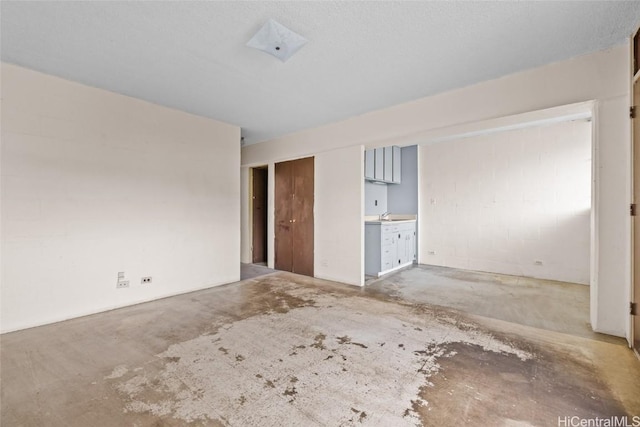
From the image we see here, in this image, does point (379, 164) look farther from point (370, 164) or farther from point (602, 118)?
point (602, 118)

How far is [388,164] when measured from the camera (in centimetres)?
570

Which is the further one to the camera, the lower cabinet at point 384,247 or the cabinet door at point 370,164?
the cabinet door at point 370,164

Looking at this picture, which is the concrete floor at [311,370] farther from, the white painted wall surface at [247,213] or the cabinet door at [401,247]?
the white painted wall surface at [247,213]

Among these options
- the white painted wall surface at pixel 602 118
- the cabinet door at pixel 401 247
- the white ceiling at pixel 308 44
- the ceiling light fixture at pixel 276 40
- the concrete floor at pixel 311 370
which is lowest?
the concrete floor at pixel 311 370

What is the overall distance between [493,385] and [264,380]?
1513 mm

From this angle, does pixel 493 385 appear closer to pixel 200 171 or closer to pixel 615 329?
pixel 615 329

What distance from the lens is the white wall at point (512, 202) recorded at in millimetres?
4332

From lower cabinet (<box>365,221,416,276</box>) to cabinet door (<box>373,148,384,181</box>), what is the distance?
3.21 ft

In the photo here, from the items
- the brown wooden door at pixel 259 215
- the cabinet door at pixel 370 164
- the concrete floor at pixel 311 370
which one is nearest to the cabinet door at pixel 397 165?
the cabinet door at pixel 370 164

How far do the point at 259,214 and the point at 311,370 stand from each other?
477 cm

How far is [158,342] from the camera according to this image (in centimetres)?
242

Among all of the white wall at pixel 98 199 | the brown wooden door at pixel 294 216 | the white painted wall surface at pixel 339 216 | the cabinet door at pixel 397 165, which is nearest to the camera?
the white wall at pixel 98 199

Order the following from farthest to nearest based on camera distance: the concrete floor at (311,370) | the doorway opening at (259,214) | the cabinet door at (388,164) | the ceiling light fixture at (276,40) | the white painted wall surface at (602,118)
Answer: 1. the doorway opening at (259,214)
2. the cabinet door at (388,164)
3. the white painted wall surface at (602,118)
4. the ceiling light fixture at (276,40)
5. the concrete floor at (311,370)

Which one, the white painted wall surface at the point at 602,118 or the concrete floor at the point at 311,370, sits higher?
the white painted wall surface at the point at 602,118
